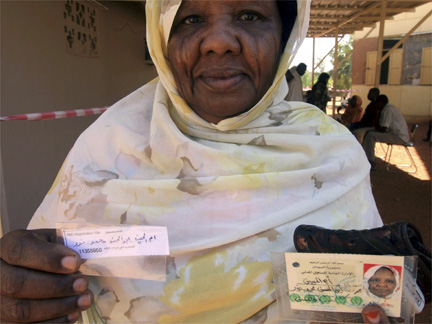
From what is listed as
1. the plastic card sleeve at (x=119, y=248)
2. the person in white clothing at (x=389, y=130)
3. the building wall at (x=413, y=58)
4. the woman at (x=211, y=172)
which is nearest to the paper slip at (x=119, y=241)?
the plastic card sleeve at (x=119, y=248)

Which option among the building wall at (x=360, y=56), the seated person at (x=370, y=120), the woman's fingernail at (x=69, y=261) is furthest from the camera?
the building wall at (x=360, y=56)

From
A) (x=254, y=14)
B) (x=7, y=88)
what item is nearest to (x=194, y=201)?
(x=254, y=14)

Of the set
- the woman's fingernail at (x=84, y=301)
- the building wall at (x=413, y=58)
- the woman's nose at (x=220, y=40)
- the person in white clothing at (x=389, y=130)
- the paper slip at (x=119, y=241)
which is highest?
the building wall at (x=413, y=58)

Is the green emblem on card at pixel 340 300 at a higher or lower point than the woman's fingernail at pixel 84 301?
higher

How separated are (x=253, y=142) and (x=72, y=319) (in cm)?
84

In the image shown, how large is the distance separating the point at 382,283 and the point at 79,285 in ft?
2.54

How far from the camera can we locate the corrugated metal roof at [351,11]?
8242 mm

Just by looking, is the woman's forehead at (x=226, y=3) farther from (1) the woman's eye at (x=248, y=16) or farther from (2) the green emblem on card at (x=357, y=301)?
(2) the green emblem on card at (x=357, y=301)

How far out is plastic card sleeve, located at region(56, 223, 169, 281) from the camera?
92 centimetres

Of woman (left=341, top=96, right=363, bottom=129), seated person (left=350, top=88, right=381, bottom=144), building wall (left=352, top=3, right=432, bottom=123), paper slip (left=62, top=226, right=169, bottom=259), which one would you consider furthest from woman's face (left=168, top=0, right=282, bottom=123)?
building wall (left=352, top=3, right=432, bottom=123)

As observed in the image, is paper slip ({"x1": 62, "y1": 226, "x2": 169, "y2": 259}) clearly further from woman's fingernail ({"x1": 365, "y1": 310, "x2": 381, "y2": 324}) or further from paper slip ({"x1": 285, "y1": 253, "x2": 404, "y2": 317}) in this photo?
woman's fingernail ({"x1": 365, "y1": 310, "x2": 381, "y2": 324})

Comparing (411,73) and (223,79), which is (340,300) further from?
(411,73)

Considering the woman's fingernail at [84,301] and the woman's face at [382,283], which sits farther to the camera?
the woman's fingernail at [84,301]

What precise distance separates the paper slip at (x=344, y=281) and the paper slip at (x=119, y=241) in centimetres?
33
